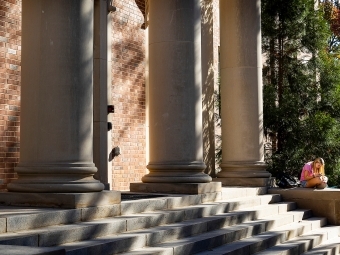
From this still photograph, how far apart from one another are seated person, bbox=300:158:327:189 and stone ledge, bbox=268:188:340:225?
12.4 inches

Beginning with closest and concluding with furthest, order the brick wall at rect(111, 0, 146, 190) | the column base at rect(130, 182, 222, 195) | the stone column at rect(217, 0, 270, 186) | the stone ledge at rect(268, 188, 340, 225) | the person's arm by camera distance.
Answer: the column base at rect(130, 182, 222, 195) < the stone ledge at rect(268, 188, 340, 225) < the brick wall at rect(111, 0, 146, 190) < the person's arm < the stone column at rect(217, 0, 270, 186)

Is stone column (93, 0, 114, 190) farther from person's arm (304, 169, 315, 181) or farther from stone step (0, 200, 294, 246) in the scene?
person's arm (304, 169, 315, 181)

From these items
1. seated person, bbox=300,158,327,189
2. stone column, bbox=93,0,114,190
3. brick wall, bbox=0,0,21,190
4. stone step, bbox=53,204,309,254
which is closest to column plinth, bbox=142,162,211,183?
stone step, bbox=53,204,309,254

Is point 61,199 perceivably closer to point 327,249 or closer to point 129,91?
point 327,249

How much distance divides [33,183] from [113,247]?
1.67 metres

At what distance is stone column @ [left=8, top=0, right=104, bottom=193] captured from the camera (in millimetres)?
7539

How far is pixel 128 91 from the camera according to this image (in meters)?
13.3

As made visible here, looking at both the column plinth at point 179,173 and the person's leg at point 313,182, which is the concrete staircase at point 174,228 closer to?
the column plinth at point 179,173

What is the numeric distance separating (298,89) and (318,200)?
4.95 meters

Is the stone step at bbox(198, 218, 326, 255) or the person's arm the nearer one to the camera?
the stone step at bbox(198, 218, 326, 255)

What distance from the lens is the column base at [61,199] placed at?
24.0 feet

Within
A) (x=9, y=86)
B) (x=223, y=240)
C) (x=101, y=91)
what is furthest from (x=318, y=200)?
(x=9, y=86)

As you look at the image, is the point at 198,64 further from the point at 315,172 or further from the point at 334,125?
the point at 334,125

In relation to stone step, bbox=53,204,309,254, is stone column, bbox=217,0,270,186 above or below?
above
